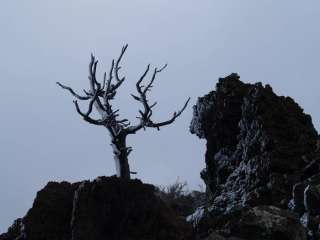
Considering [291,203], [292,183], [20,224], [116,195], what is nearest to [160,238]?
[116,195]

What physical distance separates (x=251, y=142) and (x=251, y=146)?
0.38 ft

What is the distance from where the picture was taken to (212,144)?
1518 cm

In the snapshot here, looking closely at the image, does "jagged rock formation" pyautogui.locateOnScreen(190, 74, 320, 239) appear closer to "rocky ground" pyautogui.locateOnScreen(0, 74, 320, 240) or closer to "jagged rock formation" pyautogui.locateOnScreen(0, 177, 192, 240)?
"rocky ground" pyautogui.locateOnScreen(0, 74, 320, 240)

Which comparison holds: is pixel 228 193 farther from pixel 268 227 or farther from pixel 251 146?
pixel 268 227

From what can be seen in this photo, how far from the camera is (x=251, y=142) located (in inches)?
514

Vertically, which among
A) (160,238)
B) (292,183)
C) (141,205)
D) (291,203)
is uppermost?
(292,183)

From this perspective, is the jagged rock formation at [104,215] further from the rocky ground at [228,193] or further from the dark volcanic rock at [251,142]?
the dark volcanic rock at [251,142]

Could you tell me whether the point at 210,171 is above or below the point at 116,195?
above

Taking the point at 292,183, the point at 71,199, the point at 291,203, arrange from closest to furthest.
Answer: the point at 71,199 → the point at 291,203 → the point at 292,183

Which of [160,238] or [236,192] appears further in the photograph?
[236,192]

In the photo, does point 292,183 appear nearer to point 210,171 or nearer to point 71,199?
point 210,171

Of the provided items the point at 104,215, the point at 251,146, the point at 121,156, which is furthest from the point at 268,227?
the point at 251,146

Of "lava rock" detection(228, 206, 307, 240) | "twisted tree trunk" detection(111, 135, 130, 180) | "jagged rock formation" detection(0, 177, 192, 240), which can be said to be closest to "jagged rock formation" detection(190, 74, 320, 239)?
"lava rock" detection(228, 206, 307, 240)

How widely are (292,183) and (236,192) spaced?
1.49 metres
